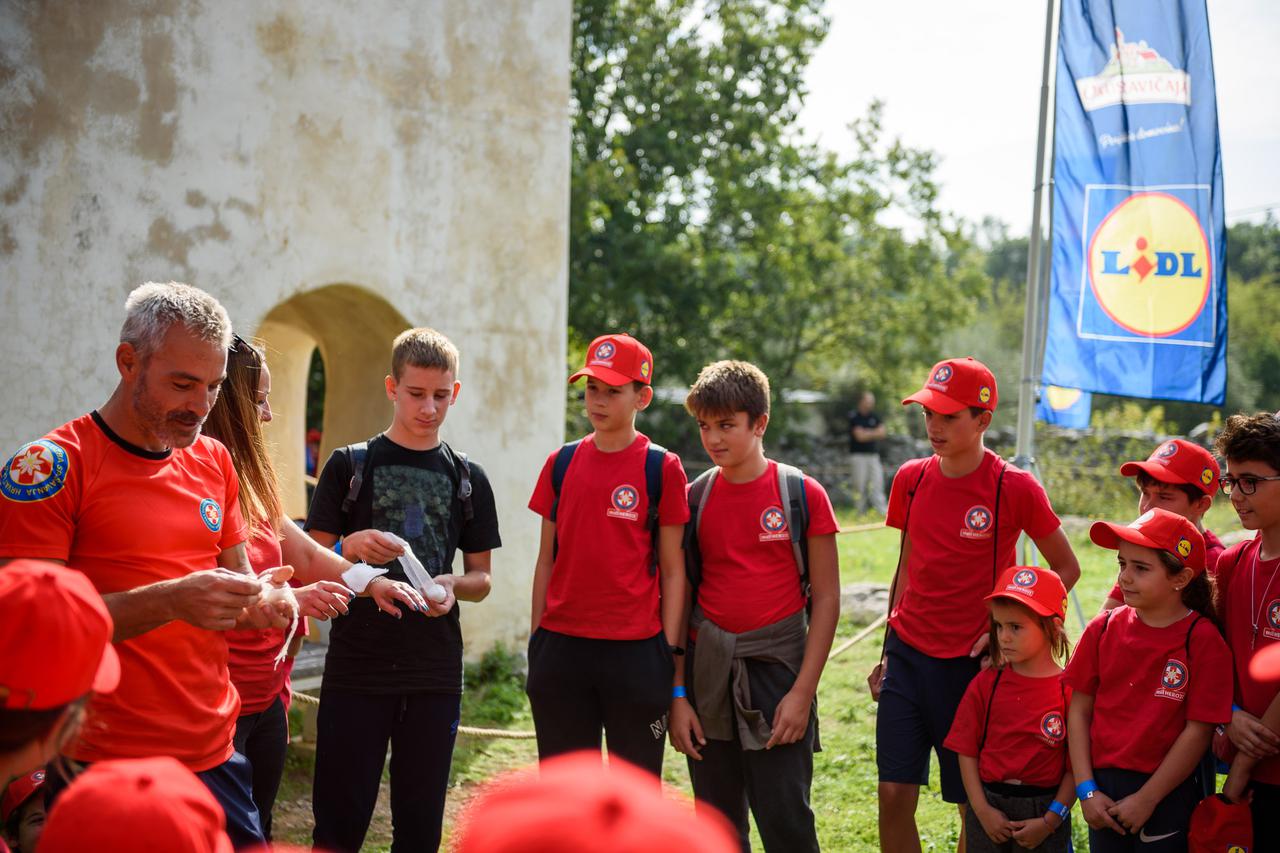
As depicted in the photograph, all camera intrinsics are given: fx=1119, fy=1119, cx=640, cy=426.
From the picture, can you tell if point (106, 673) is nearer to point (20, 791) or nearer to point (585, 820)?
point (20, 791)

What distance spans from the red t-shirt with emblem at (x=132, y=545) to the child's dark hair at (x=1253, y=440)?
3.16 meters

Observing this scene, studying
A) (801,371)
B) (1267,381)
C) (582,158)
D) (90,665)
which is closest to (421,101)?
(90,665)

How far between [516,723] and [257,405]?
400cm

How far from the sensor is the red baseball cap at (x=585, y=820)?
109 centimetres

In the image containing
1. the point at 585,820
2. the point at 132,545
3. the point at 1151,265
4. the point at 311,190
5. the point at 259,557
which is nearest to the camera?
the point at 585,820

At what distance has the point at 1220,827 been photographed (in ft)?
11.0

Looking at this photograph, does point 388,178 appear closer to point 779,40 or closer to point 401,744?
point 401,744

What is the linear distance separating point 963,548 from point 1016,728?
68 centimetres

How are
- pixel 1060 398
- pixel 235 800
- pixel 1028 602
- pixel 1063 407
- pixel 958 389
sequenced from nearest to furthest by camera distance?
pixel 235 800 < pixel 1028 602 < pixel 958 389 < pixel 1060 398 < pixel 1063 407

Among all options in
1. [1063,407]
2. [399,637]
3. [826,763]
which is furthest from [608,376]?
[1063,407]

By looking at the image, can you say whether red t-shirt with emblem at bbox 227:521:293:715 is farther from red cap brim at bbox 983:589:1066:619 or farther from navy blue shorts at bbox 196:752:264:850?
red cap brim at bbox 983:589:1066:619

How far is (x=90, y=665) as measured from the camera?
1776 mm

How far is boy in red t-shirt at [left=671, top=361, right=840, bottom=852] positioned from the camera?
13.0ft

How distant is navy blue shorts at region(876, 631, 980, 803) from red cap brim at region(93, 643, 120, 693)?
9.68ft
